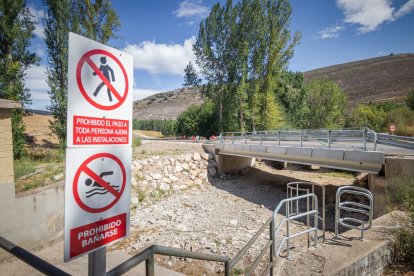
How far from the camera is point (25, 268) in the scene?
5461 millimetres

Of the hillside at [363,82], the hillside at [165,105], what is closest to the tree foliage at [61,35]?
the hillside at [363,82]

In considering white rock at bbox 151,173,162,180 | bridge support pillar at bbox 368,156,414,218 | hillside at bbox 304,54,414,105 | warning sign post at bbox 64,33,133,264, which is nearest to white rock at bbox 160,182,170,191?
white rock at bbox 151,173,162,180

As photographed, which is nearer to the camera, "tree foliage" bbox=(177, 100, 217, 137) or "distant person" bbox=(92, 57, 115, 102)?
"distant person" bbox=(92, 57, 115, 102)

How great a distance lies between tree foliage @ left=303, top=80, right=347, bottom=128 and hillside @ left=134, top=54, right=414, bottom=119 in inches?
734

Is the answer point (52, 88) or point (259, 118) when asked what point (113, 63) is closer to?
point (52, 88)

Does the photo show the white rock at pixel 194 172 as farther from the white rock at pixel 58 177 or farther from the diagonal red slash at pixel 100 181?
the diagonal red slash at pixel 100 181

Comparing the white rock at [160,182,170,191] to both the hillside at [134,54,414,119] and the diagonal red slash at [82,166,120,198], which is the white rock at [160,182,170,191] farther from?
the hillside at [134,54,414,119]

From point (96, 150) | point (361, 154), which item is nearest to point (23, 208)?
point (96, 150)

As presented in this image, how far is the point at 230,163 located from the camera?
22.0 meters

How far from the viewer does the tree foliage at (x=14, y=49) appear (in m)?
15.0

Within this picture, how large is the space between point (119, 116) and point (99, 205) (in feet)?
1.89

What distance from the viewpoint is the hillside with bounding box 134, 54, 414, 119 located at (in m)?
71.0

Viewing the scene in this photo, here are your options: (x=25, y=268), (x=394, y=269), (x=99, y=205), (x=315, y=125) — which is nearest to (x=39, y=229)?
(x=25, y=268)

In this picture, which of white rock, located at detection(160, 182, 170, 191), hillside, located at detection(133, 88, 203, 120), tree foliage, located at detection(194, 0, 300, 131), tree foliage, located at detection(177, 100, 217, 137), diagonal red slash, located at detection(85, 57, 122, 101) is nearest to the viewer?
diagonal red slash, located at detection(85, 57, 122, 101)
